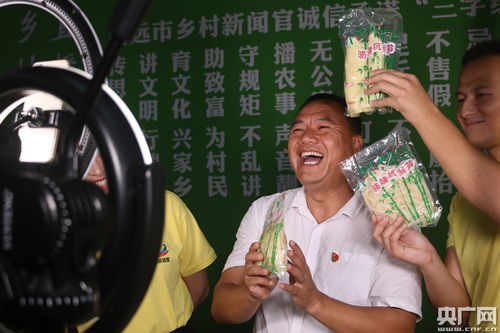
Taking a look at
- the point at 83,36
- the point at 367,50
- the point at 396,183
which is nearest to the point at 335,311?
the point at 396,183

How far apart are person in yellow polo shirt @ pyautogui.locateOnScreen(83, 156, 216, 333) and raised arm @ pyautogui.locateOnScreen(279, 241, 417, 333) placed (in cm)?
39

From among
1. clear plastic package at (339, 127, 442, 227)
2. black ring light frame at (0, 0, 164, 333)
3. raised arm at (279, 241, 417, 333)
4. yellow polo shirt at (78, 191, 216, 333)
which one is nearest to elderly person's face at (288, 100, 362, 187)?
clear plastic package at (339, 127, 442, 227)

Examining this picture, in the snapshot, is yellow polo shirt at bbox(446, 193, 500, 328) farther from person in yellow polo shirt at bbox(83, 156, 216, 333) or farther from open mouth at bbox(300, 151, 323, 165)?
person in yellow polo shirt at bbox(83, 156, 216, 333)

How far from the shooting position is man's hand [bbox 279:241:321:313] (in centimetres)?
138

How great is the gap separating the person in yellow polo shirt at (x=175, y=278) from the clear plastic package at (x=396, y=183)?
22.0 inches

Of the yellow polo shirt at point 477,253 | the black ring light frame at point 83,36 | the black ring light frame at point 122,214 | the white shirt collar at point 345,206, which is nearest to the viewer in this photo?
the black ring light frame at point 122,214

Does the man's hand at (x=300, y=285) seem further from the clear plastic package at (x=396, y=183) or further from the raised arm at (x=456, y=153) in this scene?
the raised arm at (x=456, y=153)

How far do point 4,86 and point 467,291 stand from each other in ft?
4.04

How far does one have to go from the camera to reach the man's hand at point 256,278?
1.40 m

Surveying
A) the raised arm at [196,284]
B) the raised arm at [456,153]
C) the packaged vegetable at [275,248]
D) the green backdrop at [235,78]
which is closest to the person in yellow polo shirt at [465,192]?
the raised arm at [456,153]

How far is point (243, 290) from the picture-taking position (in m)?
1.52

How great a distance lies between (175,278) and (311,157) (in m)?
0.55

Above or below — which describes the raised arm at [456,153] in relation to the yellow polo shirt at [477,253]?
above

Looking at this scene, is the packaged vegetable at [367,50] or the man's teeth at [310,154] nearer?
the packaged vegetable at [367,50]
